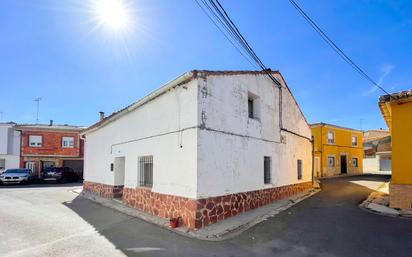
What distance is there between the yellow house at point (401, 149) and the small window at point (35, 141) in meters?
31.4

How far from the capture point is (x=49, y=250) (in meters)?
6.14

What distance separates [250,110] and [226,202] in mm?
4114

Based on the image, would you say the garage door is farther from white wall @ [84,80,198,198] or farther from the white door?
the white door

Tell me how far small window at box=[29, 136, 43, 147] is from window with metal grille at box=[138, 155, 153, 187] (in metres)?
24.3

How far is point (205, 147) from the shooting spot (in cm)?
830

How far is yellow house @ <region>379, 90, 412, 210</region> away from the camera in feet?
32.2

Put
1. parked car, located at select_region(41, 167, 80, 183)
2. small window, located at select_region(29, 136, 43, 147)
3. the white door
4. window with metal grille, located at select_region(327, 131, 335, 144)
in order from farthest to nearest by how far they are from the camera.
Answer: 1. small window, located at select_region(29, 136, 43, 147)
2. window with metal grille, located at select_region(327, 131, 335, 144)
3. the white door
4. parked car, located at select_region(41, 167, 80, 183)

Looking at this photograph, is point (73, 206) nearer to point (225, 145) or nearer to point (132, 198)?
point (132, 198)

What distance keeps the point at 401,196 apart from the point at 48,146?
31323mm

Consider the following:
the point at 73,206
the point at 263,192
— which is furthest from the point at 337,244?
the point at 73,206

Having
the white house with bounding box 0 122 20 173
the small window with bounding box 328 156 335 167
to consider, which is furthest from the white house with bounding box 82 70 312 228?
the white house with bounding box 0 122 20 173

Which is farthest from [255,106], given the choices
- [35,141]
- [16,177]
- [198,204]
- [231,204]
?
[35,141]

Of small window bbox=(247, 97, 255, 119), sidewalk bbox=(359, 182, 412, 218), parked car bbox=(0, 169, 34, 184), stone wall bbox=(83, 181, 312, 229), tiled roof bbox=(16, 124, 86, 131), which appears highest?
tiled roof bbox=(16, 124, 86, 131)

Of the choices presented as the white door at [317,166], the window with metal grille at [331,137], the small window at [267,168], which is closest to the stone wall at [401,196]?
the small window at [267,168]
